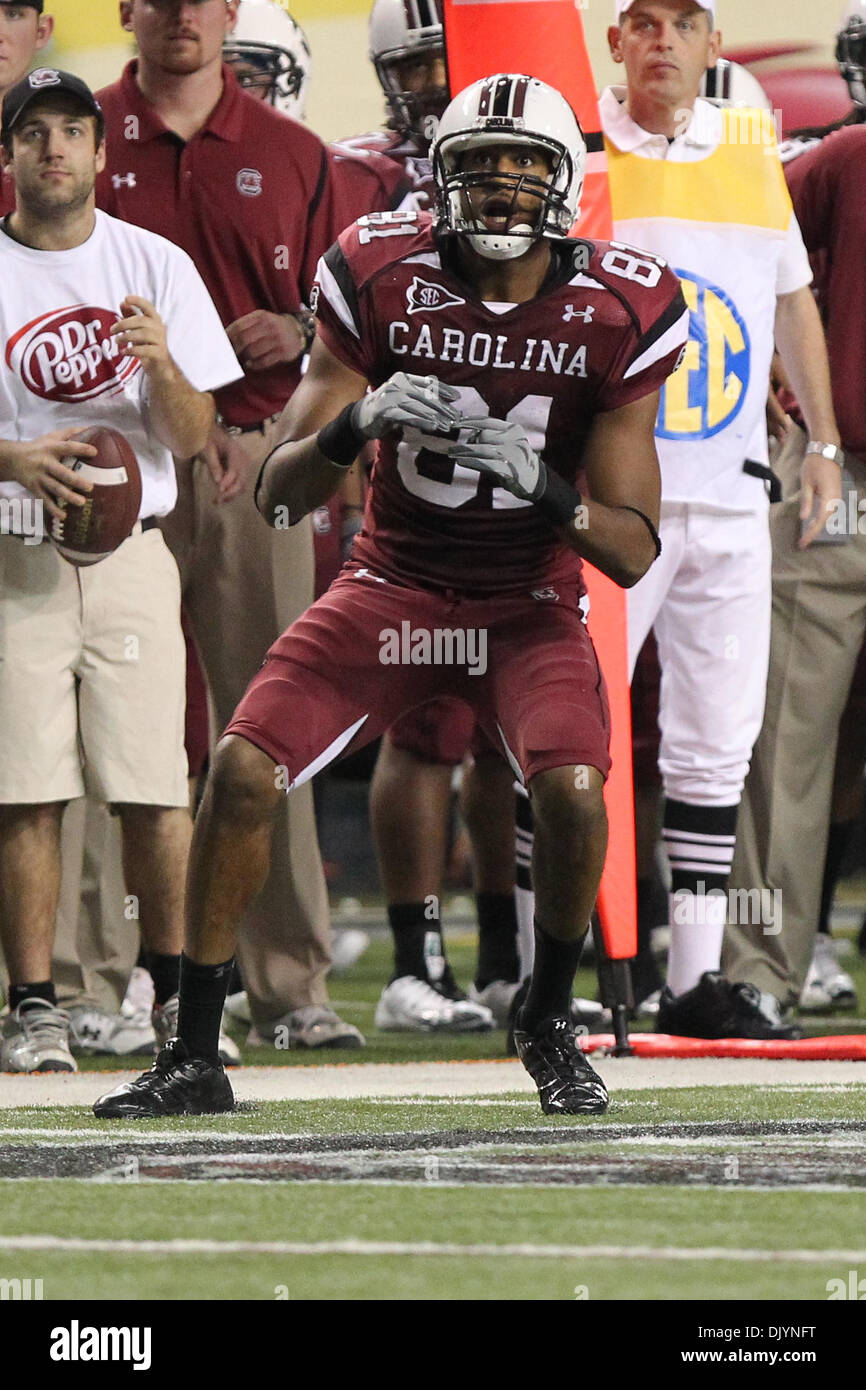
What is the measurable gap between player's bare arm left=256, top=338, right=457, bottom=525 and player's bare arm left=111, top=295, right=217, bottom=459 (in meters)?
0.54

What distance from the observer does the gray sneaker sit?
15.6ft

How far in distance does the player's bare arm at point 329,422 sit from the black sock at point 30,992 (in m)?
1.11

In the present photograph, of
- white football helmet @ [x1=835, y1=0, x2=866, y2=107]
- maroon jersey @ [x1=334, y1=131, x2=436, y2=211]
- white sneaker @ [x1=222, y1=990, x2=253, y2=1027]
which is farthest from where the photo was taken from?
white sneaker @ [x1=222, y1=990, x2=253, y2=1027]

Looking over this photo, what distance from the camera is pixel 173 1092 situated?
348cm

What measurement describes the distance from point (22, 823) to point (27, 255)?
42.4 inches

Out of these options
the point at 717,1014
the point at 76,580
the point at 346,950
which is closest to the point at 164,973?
the point at 76,580

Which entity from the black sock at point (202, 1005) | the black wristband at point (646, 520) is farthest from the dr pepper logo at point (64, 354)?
the black sock at point (202, 1005)

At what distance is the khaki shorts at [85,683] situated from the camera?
426 cm

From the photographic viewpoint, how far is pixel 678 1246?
235cm

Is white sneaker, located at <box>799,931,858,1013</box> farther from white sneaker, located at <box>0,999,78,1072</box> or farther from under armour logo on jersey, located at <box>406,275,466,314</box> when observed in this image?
under armour logo on jersey, located at <box>406,275,466,314</box>

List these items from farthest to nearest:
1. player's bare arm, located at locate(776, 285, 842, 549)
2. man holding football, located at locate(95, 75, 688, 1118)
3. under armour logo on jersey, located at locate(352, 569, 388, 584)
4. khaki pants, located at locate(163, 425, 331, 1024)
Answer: player's bare arm, located at locate(776, 285, 842, 549)
khaki pants, located at locate(163, 425, 331, 1024)
under armour logo on jersey, located at locate(352, 569, 388, 584)
man holding football, located at locate(95, 75, 688, 1118)

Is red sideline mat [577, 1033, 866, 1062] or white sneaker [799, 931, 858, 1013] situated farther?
white sneaker [799, 931, 858, 1013]

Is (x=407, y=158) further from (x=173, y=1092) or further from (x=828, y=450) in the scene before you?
(x=173, y=1092)

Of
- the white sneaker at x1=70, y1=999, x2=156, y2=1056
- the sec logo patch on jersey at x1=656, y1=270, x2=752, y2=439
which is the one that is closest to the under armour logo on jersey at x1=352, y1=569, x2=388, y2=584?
the sec logo patch on jersey at x1=656, y1=270, x2=752, y2=439
